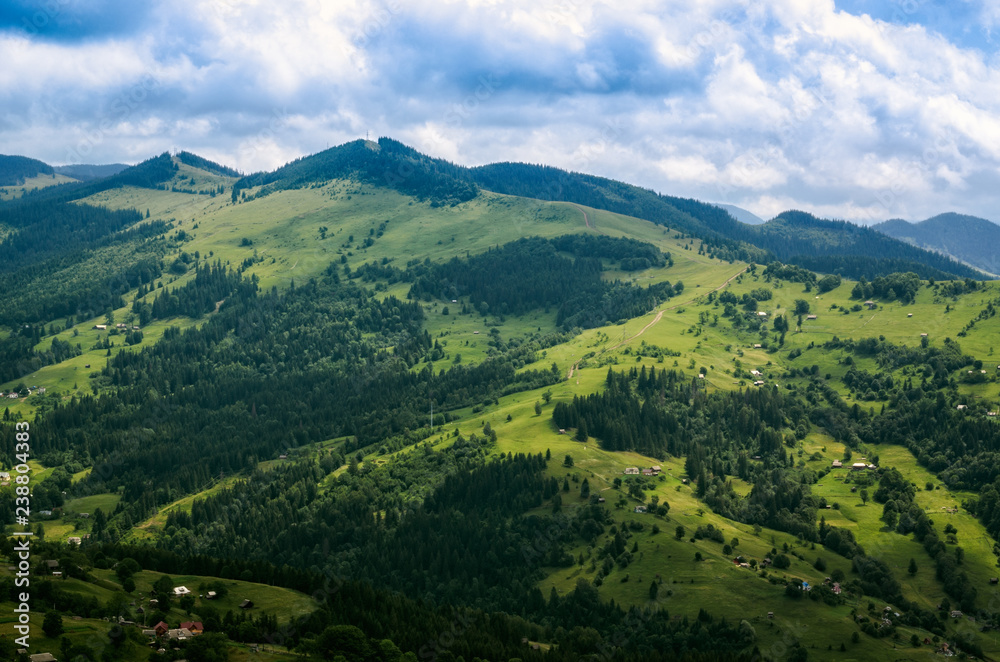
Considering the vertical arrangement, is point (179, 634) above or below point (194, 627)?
above

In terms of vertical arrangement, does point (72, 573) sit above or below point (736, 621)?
above

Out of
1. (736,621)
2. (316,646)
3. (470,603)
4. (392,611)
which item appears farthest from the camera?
(470,603)

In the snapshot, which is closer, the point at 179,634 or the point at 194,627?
the point at 179,634

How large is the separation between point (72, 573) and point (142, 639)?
24.8m

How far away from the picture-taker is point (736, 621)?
153 metres

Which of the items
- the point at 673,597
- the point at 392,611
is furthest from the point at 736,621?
the point at 392,611

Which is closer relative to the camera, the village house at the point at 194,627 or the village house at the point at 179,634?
the village house at the point at 179,634

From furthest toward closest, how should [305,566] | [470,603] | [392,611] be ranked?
1. [305,566]
2. [470,603]
3. [392,611]

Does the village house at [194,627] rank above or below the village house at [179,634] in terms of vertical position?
below

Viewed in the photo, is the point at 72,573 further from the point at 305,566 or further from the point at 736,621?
the point at 736,621

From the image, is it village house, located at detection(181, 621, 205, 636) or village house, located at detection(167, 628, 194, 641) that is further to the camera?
village house, located at detection(181, 621, 205, 636)

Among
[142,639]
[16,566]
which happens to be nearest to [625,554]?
[142,639]

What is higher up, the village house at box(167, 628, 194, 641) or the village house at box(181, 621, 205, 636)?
the village house at box(167, 628, 194, 641)

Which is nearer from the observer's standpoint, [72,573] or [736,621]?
[72,573]
